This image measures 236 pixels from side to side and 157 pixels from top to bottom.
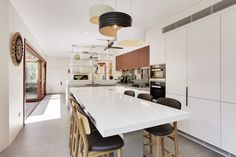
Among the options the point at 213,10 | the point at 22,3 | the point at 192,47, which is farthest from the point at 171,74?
the point at 22,3

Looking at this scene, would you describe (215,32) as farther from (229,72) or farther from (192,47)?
(229,72)

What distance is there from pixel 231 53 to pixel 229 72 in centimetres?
31

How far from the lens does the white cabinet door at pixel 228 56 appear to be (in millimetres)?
2158

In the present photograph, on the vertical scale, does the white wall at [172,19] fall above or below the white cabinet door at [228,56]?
above

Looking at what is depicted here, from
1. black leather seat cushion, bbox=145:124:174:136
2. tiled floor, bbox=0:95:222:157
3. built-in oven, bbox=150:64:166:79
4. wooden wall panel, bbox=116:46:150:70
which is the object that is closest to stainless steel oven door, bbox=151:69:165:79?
built-in oven, bbox=150:64:166:79

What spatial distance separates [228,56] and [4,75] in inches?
155

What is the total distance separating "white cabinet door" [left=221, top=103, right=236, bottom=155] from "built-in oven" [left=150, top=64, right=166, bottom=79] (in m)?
1.59

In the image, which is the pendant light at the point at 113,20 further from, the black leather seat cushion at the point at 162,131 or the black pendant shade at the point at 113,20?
the black leather seat cushion at the point at 162,131

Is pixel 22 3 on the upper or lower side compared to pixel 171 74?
upper

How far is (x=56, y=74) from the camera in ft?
34.4

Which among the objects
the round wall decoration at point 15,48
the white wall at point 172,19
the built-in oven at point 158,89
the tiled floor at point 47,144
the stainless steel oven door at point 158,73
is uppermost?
the white wall at point 172,19

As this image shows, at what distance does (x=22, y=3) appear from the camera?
270 centimetres

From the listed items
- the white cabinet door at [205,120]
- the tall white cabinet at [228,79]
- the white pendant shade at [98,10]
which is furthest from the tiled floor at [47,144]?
the white pendant shade at [98,10]

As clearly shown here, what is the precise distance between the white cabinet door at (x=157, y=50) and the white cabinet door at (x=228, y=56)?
4.81ft
